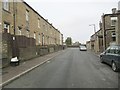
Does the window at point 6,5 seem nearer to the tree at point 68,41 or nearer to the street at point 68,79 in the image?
the street at point 68,79

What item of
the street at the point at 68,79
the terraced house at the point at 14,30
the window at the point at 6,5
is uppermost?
the window at the point at 6,5

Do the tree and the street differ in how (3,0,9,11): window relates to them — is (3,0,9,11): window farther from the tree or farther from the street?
the tree

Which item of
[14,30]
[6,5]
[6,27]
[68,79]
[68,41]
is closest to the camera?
[68,79]

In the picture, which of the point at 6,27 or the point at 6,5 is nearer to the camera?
the point at 6,27

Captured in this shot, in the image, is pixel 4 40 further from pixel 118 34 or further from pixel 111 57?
pixel 118 34

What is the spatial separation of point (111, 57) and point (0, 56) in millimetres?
8190

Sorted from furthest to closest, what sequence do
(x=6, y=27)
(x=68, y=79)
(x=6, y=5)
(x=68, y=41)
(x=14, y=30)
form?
(x=68, y=41) < (x=14, y=30) < (x=6, y=5) < (x=6, y=27) < (x=68, y=79)

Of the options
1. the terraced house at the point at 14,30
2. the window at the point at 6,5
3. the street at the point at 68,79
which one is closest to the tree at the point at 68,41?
the terraced house at the point at 14,30

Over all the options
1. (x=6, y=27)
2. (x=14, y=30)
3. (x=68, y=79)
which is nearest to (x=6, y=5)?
(x=6, y=27)

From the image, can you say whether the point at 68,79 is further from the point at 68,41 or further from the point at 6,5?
the point at 68,41

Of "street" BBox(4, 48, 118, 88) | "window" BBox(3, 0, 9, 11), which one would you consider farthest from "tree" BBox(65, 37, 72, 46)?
"street" BBox(4, 48, 118, 88)

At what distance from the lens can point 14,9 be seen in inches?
861

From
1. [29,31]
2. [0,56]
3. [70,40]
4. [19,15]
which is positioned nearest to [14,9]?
[19,15]

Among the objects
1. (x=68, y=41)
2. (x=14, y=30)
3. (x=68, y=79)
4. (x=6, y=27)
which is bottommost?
(x=68, y=79)
